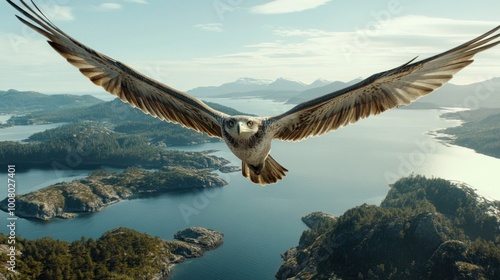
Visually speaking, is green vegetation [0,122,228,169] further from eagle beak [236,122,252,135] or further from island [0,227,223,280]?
eagle beak [236,122,252,135]

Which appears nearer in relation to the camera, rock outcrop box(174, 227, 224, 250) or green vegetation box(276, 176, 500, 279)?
green vegetation box(276, 176, 500, 279)

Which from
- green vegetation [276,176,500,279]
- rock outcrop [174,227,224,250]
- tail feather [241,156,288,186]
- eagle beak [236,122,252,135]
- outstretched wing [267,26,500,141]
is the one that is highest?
outstretched wing [267,26,500,141]

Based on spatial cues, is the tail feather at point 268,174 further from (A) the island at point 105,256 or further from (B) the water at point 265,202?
(B) the water at point 265,202

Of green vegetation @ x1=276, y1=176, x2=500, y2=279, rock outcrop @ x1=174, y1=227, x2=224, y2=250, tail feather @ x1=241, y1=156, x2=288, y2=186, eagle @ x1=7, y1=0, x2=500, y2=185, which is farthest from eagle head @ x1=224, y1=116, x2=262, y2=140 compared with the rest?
rock outcrop @ x1=174, y1=227, x2=224, y2=250

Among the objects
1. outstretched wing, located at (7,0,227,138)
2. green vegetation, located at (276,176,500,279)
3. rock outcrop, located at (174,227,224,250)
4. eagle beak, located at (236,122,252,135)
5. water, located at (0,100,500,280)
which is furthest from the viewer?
rock outcrop, located at (174,227,224,250)

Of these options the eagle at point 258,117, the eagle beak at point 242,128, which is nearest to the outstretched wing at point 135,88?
the eagle at point 258,117

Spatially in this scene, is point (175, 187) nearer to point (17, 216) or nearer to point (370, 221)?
point (17, 216)

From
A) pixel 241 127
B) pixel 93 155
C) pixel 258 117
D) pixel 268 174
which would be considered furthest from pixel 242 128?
pixel 93 155
